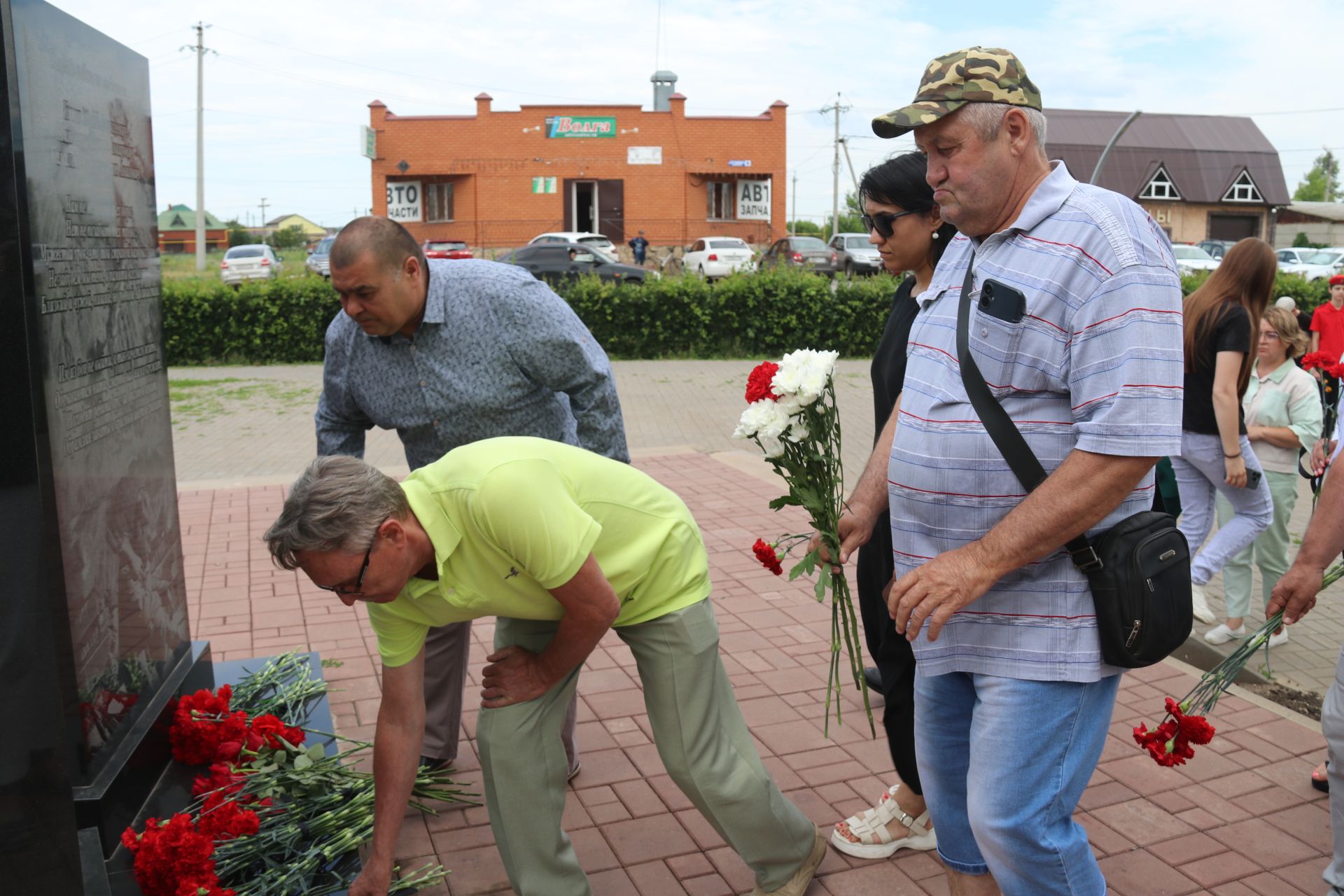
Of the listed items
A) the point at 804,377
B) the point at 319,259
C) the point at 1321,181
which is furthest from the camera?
the point at 1321,181

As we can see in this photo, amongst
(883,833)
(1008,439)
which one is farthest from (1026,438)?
(883,833)

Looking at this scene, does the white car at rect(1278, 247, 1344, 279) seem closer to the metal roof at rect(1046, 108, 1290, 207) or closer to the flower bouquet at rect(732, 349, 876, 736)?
the metal roof at rect(1046, 108, 1290, 207)

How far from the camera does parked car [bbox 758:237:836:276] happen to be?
31000mm

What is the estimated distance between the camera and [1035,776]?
7.13 feet

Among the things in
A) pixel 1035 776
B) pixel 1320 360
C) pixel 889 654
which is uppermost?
pixel 1320 360

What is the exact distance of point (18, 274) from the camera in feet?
8.11

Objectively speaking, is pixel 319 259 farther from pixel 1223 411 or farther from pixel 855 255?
pixel 1223 411

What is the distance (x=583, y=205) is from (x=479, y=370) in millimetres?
38112

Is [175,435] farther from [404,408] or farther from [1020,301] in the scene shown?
[1020,301]

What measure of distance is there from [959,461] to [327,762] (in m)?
2.10

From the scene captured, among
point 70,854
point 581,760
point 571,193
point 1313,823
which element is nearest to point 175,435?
point 581,760

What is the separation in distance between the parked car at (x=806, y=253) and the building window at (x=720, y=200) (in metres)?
7.08

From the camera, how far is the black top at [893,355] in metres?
3.14

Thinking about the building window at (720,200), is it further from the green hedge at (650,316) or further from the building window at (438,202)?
the green hedge at (650,316)
